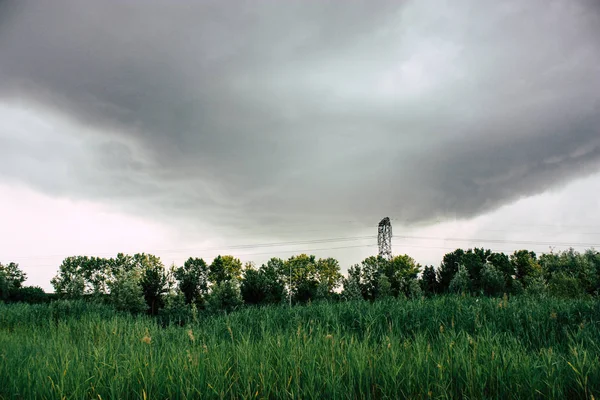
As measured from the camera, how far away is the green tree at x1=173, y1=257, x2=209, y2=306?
3816 cm

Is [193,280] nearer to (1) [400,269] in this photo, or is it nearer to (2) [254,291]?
(2) [254,291]

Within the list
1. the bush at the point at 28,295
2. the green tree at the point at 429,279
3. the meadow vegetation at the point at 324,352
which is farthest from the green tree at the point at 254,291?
the bush at the point at 28,295

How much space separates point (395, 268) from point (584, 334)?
45643 mm

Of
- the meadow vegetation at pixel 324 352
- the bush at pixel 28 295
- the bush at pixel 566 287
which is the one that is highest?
the meadow vegetation at pixel 324 352

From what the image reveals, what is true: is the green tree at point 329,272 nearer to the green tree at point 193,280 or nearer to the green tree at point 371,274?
the green tree at point 371,274

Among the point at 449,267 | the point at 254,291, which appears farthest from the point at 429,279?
the point at 254,291

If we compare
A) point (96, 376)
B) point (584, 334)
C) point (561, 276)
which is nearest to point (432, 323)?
point (584, 334)

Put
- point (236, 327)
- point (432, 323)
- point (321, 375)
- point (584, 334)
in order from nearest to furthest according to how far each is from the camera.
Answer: point (321, 375), point (584, 334), point (432, 323), point (236, 327)

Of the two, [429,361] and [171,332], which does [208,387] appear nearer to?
[429,361]

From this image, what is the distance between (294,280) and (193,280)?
17168mm

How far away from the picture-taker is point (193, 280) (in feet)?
126

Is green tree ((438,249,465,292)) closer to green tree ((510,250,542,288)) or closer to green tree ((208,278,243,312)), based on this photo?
green tree ((510,250,542,288))

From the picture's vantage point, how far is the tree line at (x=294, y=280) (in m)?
30.7

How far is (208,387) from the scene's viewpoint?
402cm
